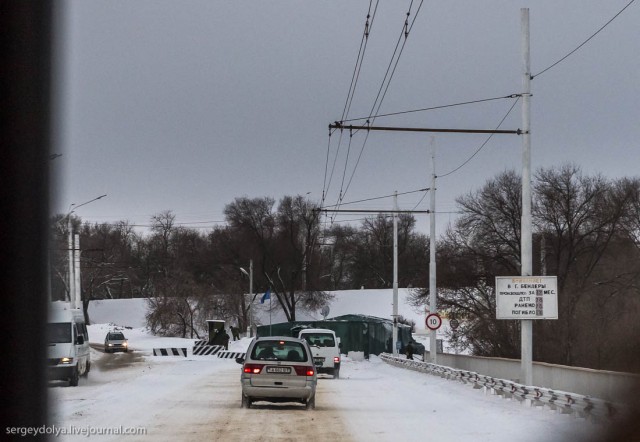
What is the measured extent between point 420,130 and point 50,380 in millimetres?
13083

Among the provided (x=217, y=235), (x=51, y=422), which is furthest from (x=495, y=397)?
(x=217, y=235)

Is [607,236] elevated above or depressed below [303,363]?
above

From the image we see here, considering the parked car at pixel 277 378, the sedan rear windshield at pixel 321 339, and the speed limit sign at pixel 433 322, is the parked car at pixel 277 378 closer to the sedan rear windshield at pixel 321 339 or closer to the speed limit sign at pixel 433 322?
the speed limit sign at pixel 433 322

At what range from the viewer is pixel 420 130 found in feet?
81.7

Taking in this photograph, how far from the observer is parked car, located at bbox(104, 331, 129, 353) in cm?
6638

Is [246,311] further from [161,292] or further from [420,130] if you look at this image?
[420,130]

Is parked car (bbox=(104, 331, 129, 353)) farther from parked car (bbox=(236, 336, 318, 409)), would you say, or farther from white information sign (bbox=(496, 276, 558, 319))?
parked car (bbox=(236, 336, 318, 409))

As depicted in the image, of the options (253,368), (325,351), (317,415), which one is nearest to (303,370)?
(253,368)

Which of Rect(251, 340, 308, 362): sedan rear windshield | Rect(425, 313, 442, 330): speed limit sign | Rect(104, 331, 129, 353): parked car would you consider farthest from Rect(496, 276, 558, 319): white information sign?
Rect(104, 331, 129, 353): parked car

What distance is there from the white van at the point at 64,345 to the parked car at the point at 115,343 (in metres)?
35.4

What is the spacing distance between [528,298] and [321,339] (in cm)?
1685

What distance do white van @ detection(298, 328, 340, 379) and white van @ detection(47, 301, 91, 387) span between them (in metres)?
10.5

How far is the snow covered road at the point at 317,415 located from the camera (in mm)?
15539

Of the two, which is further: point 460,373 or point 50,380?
point 460,373
